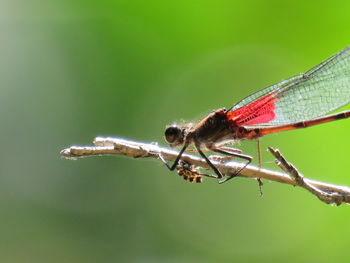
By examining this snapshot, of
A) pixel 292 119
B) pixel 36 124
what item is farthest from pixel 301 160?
pixel 36 124

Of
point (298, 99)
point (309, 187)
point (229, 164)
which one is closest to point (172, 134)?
point (229, 164)

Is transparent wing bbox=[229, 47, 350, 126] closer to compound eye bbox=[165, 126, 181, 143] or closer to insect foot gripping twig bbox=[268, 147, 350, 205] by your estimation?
compound eye bbox=[165, 126, 181, 143]

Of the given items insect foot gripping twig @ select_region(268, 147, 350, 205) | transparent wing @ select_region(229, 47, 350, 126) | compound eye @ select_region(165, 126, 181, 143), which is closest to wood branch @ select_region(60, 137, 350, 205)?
insect foot gripping twig @ select_region(268, 147, 350, 205)

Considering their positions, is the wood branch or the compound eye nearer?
the wood branch

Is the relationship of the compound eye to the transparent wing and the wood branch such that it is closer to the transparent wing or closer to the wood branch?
the transparent wing

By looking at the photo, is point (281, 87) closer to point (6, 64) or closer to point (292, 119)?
point (292, 119)

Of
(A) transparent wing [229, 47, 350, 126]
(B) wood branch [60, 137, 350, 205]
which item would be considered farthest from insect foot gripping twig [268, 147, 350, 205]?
(A) transparent wing [229, 47, 350, 126]

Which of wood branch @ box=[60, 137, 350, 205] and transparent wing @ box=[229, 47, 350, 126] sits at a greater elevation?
transparent wing @ box=[229, 47, 350, 126]

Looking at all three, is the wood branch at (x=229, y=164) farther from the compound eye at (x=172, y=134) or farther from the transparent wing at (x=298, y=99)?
the transparent wing at (x=298, y=99)
